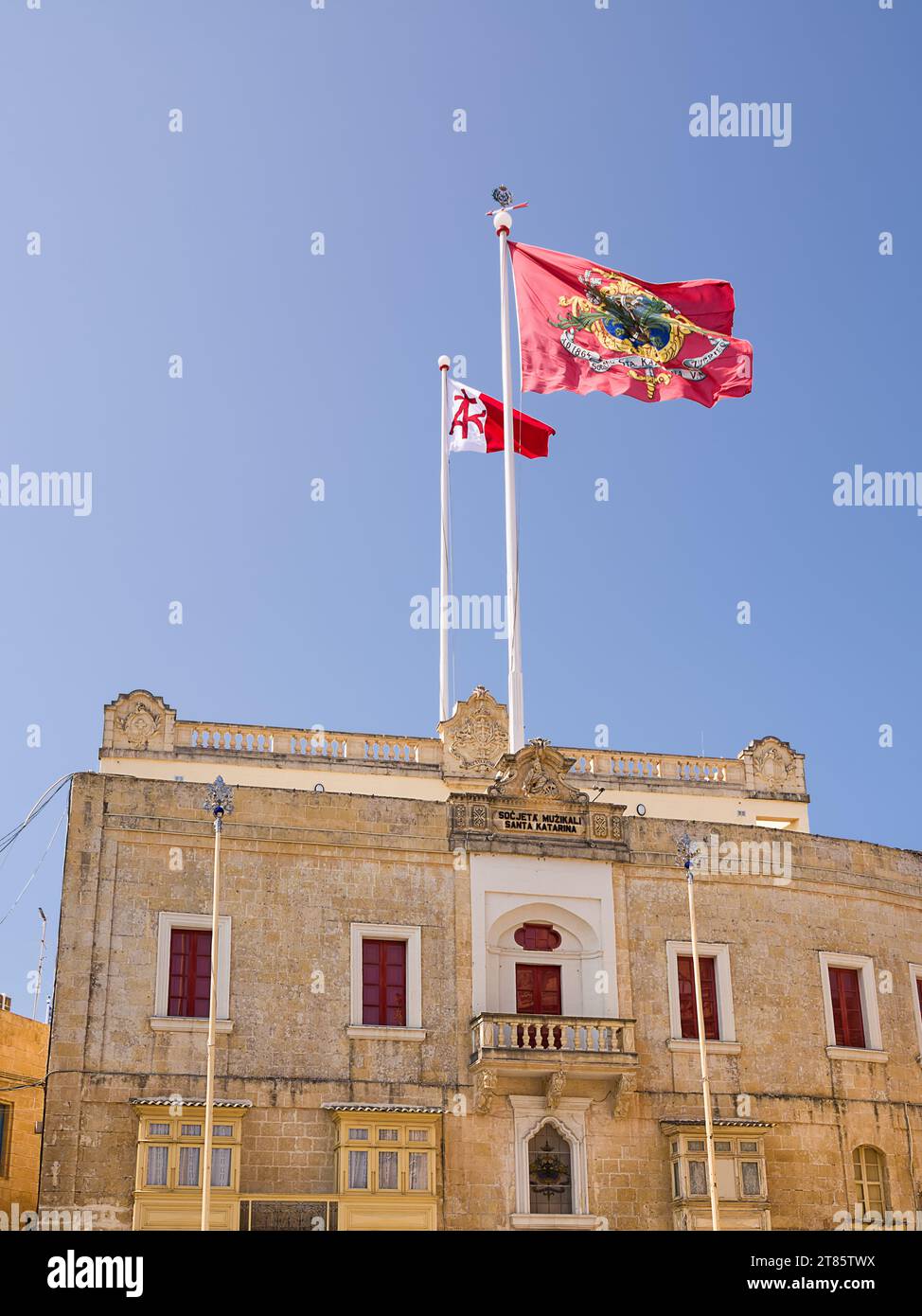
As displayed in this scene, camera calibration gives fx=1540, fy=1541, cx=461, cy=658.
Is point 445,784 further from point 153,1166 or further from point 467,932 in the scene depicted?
point 153,1166

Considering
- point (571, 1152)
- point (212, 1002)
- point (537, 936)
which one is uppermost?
point (537, 936)

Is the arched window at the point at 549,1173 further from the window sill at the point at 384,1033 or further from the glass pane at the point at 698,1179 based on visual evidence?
the window sill at the point at 384,1033

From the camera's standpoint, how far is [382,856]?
1265 inches

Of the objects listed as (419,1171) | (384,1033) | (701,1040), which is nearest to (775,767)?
(701,1040)

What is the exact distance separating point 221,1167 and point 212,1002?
3.33 meters

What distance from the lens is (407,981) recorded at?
103 ft

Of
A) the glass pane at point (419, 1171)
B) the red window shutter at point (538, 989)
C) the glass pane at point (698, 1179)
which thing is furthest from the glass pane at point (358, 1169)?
the glass pane at point (698, 1179)

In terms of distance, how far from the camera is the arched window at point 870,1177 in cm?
3244

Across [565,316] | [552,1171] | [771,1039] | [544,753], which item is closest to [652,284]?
[565,316]

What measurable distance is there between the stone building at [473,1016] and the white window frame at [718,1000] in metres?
0.06

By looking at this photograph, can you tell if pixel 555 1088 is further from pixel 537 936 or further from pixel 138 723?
pixel 138 723

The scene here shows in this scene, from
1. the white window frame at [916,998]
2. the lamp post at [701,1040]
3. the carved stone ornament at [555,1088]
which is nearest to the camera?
the lamp post at [701,1040]
